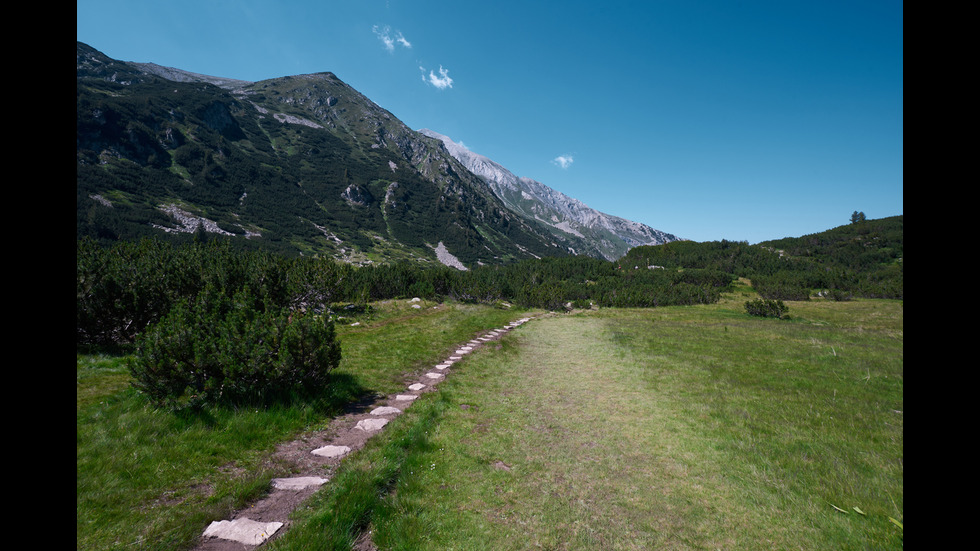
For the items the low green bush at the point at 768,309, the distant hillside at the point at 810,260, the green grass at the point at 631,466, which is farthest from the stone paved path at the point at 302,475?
the distant hillside at the point at 810,260

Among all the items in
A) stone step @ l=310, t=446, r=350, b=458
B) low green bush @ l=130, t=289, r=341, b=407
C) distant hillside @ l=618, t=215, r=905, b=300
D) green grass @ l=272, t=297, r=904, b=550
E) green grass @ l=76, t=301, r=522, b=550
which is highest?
distant hillside @ l=618, t=215, r=905, b=300

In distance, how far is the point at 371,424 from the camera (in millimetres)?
7508

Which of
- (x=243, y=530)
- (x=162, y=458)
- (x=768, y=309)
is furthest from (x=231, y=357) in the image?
(x=768, y=309)

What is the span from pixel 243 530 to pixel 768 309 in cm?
4160

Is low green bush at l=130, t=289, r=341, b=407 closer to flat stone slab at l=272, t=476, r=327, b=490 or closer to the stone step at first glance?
the stone step

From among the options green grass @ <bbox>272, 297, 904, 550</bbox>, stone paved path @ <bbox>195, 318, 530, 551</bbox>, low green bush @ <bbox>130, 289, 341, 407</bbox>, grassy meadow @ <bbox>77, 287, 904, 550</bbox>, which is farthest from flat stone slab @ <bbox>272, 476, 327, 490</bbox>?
low green bush @ <bbox>130, 289, 341, 407</bbox>

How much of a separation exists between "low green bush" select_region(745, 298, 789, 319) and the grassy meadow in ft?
83.7

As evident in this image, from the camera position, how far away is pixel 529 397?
9633 mm

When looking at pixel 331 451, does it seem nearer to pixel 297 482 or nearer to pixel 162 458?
pixel 297 482

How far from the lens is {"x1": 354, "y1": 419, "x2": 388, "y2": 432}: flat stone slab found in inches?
289

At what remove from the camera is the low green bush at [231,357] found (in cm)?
658

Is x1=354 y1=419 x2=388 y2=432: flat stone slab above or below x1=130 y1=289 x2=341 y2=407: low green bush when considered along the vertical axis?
below
